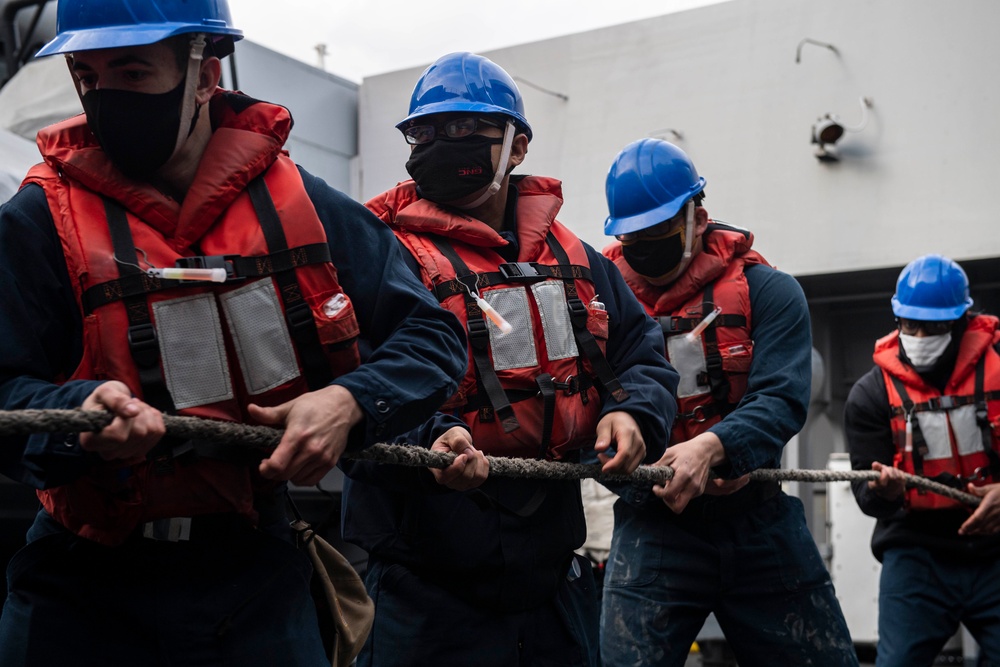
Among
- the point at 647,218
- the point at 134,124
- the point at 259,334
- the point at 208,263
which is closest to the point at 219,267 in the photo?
the point at 208,263

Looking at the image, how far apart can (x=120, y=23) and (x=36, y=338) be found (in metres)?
0.66

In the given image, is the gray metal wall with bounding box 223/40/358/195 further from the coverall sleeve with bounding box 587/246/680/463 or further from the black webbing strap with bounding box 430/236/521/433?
the black webbing strap with bounding box 430/236/521/433

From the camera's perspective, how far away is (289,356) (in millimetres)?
2479

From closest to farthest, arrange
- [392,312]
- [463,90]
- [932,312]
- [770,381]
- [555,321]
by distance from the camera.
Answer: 1. [392,312]
2. [555,321]
3. [463,90]
4. [770,381]
5. [932,312]

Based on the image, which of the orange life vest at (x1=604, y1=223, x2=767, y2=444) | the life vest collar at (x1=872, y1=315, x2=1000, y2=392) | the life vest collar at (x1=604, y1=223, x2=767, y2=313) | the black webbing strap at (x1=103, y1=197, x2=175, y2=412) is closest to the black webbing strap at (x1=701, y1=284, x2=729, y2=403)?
the orange life vest at (x1=604, y1=223, x2=767, y2=444)

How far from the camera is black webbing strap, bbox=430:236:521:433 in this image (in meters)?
3.25

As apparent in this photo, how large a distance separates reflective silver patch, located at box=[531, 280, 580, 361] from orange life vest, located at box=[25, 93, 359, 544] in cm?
96

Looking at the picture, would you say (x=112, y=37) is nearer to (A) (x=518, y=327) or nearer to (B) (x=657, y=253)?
(A) (x=518, y=327)

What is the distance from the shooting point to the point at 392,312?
267 centimetres

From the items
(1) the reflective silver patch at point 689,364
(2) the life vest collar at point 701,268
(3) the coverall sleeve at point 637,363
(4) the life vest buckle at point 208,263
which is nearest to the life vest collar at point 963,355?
(2) the life vest collar at point 701,268

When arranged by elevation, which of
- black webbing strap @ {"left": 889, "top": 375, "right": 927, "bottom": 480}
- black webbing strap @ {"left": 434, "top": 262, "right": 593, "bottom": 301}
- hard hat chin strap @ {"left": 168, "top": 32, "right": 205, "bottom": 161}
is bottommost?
black webbing strap @ {"left": 889, "top": 375, "right": 927, "bottom": 480}

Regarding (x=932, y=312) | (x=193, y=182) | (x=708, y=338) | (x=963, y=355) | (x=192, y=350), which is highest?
(x=193, y=182)

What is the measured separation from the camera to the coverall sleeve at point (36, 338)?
2.17m

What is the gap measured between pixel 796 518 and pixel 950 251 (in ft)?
23.1
